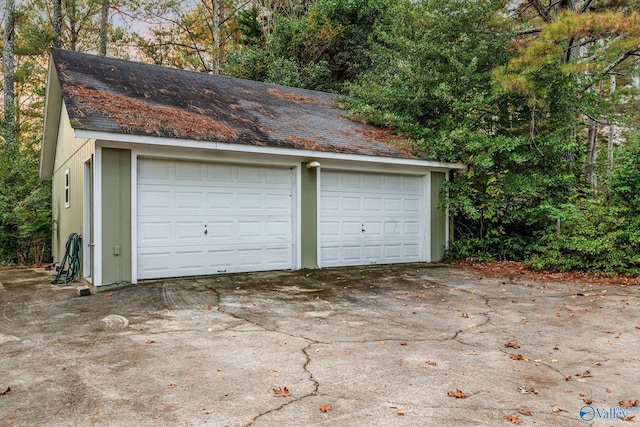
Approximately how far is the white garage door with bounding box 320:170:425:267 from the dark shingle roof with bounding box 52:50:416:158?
30.1 inches

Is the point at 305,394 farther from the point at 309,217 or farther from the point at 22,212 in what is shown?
the point at 22,212

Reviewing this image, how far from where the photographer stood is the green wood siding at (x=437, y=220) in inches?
404

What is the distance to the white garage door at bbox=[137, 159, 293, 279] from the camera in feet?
23.9

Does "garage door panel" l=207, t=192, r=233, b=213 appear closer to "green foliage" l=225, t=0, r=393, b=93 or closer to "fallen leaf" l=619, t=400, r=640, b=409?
"fallen leaf" l=619, t=400, r=640, b=409

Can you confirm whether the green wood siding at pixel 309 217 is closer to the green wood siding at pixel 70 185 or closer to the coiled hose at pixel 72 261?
the green wood siding at pixel 70 185

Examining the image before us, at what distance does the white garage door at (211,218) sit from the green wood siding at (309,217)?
0.90ft

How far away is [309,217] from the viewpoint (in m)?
8.78

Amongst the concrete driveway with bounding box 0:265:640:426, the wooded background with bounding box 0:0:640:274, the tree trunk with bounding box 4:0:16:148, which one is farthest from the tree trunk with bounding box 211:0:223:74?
the concrete driveway with bounding box 0:265:640:426

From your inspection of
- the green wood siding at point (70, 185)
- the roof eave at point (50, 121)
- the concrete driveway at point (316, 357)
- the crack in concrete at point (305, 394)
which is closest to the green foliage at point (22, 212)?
the green wood siding at point (70, 185)

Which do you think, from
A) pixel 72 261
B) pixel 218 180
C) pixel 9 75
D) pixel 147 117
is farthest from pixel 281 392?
pixel 9 75

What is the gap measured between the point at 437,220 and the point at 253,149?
4.87m

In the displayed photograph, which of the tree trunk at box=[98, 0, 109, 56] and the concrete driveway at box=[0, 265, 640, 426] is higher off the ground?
the tree trunk at box=[98, 0, 109, 56]

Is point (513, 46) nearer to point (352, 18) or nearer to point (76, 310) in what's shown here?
point (352, 18)

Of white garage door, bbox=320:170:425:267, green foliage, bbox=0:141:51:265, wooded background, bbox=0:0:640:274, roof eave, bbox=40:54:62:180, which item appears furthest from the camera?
green foliage, bbox=0:141:51:265
